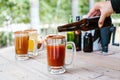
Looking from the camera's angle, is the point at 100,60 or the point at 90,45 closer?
the point at 100,60

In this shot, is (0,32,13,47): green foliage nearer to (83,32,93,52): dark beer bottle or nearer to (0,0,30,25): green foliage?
(0,0,30,25): green foliage

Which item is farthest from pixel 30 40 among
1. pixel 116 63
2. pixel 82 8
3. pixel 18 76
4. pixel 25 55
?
pixel 82 8

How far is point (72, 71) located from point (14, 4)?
406 centimetres

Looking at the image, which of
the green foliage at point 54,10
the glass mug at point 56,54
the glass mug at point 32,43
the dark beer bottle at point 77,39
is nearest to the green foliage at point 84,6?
the green foliage at point 54,10

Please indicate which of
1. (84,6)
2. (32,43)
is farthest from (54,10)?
(32,43)

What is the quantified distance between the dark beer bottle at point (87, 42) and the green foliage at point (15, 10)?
140 inches

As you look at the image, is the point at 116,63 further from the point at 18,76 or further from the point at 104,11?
the point at 18,76

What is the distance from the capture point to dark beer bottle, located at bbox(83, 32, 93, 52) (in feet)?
5.21

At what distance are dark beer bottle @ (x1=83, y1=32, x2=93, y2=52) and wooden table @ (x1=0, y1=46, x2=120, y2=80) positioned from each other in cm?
4

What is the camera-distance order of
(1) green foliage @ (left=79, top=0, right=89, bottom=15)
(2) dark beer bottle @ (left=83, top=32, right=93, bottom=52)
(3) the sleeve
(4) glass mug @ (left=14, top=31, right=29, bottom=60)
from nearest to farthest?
1. (3) the sleeve
2. (4) glass mug @ (left=14, top=31, right=29, bottom=60)
3. (2) dark beer bottle @ (left=83, top=32, right=93, bottom=52)
4. (1) green foliage @ (left=79, top=0, right=89, bottom=15)

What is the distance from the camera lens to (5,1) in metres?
4.91

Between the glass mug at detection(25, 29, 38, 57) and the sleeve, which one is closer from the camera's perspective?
the sleeve

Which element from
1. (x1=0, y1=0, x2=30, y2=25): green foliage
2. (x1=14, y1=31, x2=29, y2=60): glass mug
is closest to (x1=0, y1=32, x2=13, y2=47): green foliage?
(x1=0, y1=0, x2=30, y2=25): green foliage

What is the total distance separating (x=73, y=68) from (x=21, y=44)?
366mm
